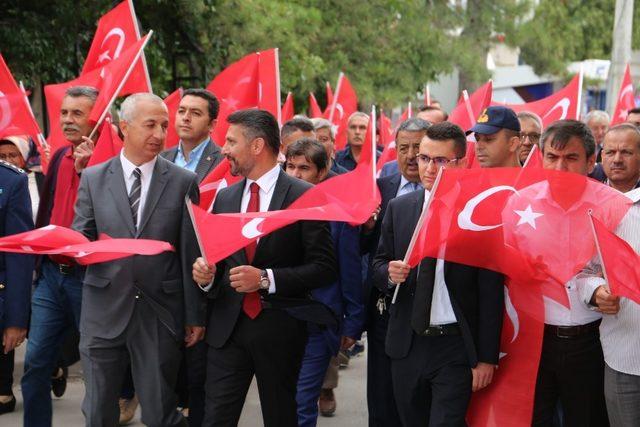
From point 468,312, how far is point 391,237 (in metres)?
0.61

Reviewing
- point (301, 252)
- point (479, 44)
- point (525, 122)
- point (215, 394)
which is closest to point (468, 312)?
point (301, 252)

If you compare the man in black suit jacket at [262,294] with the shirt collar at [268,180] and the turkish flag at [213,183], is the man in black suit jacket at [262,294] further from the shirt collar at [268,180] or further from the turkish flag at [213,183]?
the turkish flag at [213,183]

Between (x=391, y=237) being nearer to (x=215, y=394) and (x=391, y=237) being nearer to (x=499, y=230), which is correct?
(x=499, y=230)

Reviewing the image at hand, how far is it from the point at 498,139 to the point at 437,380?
1.57m

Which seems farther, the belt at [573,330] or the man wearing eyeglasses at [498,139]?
the man wearing eyeglasses at [498,139]

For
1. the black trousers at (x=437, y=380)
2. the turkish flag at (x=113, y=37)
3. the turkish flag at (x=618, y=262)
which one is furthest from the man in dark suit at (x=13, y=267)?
the turkish flag at (x=618, y=262)

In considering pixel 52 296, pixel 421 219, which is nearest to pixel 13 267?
pixel 52 296

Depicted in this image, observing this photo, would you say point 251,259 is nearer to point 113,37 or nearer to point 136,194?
point 136,194

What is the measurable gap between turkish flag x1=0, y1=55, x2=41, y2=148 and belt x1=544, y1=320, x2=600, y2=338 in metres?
4.49

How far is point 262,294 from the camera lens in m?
5.40

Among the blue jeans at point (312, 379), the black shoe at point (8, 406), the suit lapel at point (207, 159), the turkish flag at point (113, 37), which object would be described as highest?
the turkish flag at point (113, 37)

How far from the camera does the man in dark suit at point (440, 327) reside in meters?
5.18

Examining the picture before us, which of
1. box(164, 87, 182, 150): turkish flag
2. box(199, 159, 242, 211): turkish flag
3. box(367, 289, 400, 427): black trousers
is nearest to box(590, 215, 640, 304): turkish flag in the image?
box(367, 289, 400, 427): black trousers

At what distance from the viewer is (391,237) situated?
5543 millimetres
